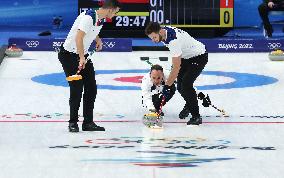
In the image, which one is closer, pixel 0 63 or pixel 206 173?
pixel 206 173

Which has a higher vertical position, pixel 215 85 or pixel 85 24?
pixel 85 24

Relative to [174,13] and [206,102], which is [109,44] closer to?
[174,13]

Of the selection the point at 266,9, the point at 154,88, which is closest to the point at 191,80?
the point at 154,88

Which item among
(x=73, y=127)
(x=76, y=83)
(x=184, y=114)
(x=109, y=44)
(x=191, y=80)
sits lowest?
(x=109, y=44)

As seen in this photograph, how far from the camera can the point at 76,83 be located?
9453mm

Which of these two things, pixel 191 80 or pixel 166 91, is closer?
pixel 191 80

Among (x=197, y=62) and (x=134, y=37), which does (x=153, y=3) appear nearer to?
(x=134, y=37)

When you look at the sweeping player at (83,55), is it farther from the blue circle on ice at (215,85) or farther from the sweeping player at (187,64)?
the blue circle on ice at (215,85)

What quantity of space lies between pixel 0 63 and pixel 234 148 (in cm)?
851

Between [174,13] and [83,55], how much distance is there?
35.5 ft

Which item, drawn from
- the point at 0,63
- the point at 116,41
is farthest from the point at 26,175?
the point at 116,41

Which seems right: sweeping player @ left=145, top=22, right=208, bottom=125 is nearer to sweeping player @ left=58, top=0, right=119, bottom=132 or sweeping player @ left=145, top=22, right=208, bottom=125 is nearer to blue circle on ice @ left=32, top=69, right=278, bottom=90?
sweeping player @ left=58, top=0, right=119, bottom=132

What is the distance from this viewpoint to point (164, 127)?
9.89 m

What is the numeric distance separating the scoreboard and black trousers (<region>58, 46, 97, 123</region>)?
33.6ft
